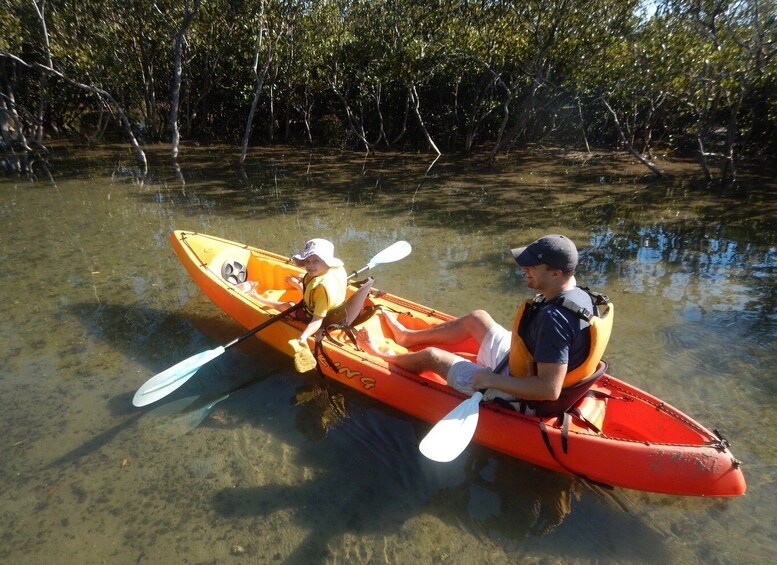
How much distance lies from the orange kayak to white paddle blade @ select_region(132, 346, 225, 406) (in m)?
0.66

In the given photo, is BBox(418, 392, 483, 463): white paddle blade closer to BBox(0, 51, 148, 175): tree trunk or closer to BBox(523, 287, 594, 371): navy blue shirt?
BBox(523, 287, 594, 371): navy blue shirt

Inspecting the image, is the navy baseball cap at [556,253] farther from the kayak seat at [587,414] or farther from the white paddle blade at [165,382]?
the white paddle blade at [165,382]

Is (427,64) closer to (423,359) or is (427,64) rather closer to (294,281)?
(294,281)

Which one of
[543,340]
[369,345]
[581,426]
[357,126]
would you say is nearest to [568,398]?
[581,426]

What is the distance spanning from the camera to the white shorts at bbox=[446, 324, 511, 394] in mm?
2986

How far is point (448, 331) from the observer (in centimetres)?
353

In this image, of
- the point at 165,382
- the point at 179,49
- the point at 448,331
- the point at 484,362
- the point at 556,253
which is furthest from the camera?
the point at 179,49

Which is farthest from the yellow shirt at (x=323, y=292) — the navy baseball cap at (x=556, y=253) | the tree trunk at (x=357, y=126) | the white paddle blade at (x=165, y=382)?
the tree trunk at (x=357, y=126)

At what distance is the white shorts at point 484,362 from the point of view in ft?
9.80

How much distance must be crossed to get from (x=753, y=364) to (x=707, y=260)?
254 centimetres

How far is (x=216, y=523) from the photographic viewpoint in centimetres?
268

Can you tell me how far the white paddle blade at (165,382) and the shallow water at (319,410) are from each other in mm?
212

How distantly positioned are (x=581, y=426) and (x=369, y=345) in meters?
1.56

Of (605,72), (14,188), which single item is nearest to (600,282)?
(605,72)
